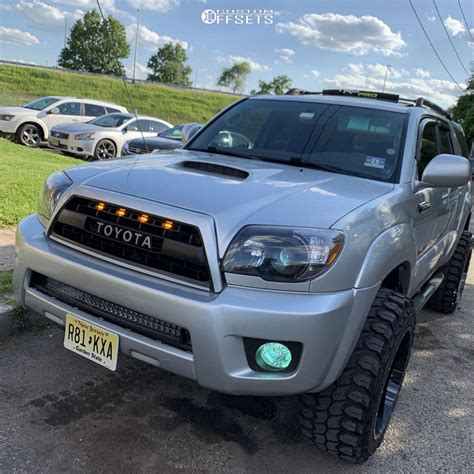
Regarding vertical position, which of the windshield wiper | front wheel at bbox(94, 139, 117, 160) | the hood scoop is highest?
the windshield wiper

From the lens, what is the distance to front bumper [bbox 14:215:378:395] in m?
2.08

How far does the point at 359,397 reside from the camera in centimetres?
231

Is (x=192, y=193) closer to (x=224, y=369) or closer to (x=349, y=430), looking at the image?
(x=224, y=369)

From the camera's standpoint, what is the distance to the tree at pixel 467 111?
21.9 metres

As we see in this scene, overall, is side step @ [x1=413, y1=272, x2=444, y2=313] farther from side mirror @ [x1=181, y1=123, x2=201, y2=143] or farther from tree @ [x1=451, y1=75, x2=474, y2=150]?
tree @ [x1=451, y1=75, x2=474, y2=150]

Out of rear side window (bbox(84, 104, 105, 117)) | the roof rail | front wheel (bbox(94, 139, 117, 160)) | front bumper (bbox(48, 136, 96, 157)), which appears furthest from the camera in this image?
rear side window (bbox(84, 104, 105, 117))

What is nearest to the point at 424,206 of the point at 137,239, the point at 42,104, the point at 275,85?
the point at 137,239

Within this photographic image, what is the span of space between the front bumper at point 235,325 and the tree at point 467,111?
22282 millimetres

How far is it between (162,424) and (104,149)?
10.8m

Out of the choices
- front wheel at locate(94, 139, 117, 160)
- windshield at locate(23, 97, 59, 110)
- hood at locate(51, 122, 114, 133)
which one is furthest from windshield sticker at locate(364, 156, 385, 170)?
windshield at locate(23, 97, 59, 110)

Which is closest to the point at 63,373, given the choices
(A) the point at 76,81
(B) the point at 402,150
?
(B) the point at 402,150

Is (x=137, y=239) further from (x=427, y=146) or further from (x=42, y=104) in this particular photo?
(x=42, y=104)

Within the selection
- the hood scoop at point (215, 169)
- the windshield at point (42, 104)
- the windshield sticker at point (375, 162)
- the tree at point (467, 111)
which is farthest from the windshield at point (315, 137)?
the tree at point (467, 111)

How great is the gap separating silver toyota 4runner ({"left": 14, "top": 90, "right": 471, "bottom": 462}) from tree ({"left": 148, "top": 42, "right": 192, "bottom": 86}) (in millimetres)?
112645
